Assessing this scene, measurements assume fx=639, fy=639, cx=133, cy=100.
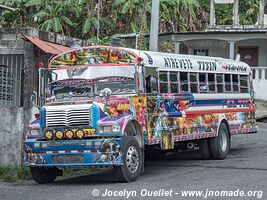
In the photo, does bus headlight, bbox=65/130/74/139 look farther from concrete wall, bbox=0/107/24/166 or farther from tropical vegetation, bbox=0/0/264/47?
tropical vegetation, bbox=0/0/264/47

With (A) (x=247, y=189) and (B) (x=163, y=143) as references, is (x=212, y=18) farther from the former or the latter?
(A) (x=247, y=189)

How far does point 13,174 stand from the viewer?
12648 mm

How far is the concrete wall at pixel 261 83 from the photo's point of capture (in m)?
28.7

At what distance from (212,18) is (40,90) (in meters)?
21.0

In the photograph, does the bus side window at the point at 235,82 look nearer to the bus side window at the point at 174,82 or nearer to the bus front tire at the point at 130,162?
the bus side window at the point at 174,82

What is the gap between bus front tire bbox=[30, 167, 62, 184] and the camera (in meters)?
11.8

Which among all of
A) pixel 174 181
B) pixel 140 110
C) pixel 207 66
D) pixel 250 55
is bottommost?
pixel 174 181

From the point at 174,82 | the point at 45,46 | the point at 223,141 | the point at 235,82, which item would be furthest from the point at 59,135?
the point at 235,82

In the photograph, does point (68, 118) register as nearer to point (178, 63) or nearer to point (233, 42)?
point (178, 63)

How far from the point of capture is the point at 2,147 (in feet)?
44.0

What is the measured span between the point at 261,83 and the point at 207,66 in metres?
14.5

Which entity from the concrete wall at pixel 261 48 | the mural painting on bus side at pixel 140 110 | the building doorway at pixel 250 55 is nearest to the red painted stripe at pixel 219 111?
the mural painting on bus side at pixel 140 110

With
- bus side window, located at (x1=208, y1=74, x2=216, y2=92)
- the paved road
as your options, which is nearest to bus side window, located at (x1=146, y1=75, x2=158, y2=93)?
the paved road

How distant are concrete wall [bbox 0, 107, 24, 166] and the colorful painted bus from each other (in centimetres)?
121
